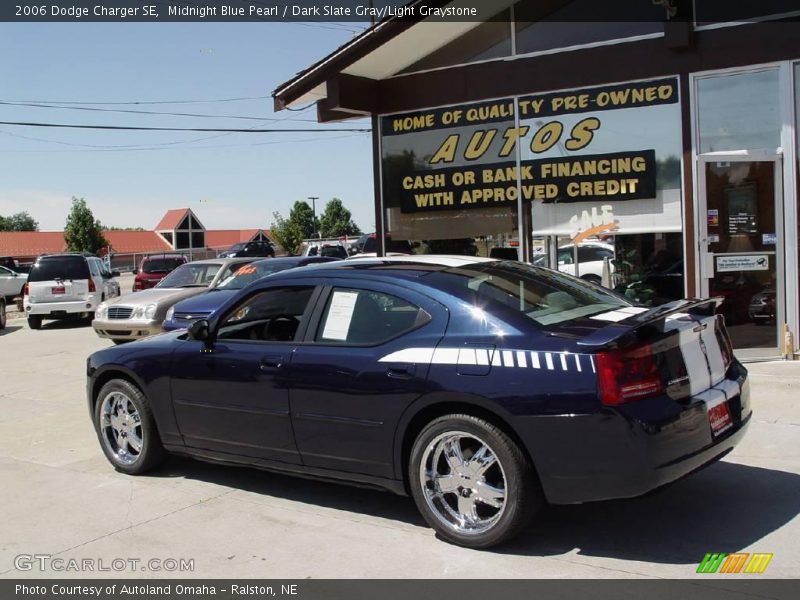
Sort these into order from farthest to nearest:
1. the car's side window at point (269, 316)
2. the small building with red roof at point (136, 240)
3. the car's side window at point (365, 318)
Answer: the small building with red roof at point (136, 240), the car's side window at point (269, 316), the car's side window at point (365, 318)

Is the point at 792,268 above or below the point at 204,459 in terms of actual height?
above

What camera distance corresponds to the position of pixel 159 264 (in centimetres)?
2467

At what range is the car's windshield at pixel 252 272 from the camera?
12594mm

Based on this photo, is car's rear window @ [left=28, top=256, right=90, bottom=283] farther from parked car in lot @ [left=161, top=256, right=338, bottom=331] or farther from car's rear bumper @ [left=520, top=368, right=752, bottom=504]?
car's rear bumper @ [left=520, top=368, right=752, bottom=504]

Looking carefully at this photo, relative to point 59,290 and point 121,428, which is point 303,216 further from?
point 121,428

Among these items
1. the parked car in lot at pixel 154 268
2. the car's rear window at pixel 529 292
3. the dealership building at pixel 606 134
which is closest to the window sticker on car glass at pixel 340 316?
the car's rear window at pixel 529 292

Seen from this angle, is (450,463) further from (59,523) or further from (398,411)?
(59,523)

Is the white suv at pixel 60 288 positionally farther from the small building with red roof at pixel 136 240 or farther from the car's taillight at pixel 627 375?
the small building with red roof at pixel 136 240

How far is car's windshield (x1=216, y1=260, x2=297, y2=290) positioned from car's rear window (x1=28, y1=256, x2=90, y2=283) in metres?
6.85

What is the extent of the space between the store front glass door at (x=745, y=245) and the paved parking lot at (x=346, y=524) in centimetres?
244

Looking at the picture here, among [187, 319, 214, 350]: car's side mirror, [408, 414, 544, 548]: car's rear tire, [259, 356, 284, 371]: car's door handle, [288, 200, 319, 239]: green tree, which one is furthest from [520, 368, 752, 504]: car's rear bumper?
[288, 200, 319, 239]: green tree
